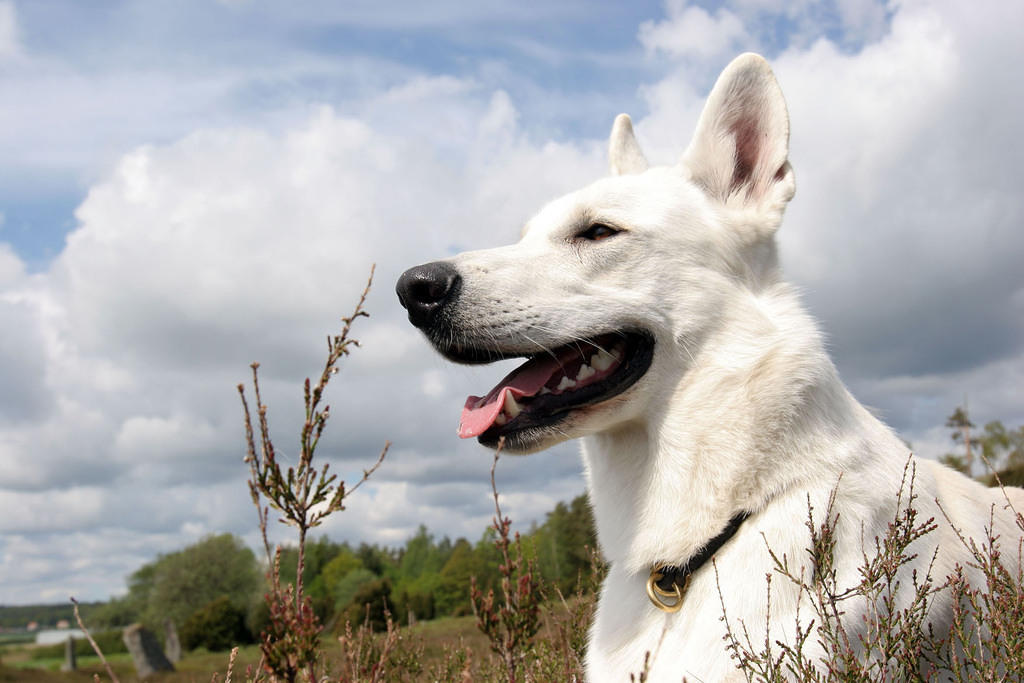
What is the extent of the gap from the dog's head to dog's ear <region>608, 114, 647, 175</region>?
3.41ft

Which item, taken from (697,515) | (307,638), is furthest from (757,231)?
(307,638)

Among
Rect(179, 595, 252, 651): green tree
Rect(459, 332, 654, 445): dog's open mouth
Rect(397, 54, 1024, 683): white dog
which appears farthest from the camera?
Rect(179, 595, 252, 651): green tree

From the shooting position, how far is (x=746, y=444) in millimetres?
3445

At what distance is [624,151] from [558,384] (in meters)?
2.49

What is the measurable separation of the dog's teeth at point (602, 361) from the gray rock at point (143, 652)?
42532mm

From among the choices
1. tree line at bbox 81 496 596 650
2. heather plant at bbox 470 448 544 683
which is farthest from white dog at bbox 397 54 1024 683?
tree line at bbox 81 496 596 650

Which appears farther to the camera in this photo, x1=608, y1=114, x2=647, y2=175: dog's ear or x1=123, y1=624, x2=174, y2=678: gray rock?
x1=123, y1=624, x2=174, y2=678: gray rock

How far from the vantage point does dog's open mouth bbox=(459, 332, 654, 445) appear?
12.2ft

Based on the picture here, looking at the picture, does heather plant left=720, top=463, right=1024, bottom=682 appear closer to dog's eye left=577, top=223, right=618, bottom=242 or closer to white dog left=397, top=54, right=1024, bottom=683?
white dog left=397, top=54, right=1024, bottom=683

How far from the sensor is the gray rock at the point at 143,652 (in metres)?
39.2

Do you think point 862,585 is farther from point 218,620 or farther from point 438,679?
point 218,620

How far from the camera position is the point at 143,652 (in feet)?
131

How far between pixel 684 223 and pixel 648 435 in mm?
1232

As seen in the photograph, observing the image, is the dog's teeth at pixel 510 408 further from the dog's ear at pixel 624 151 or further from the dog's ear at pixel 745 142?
the dog's ear at pixel 624 151
